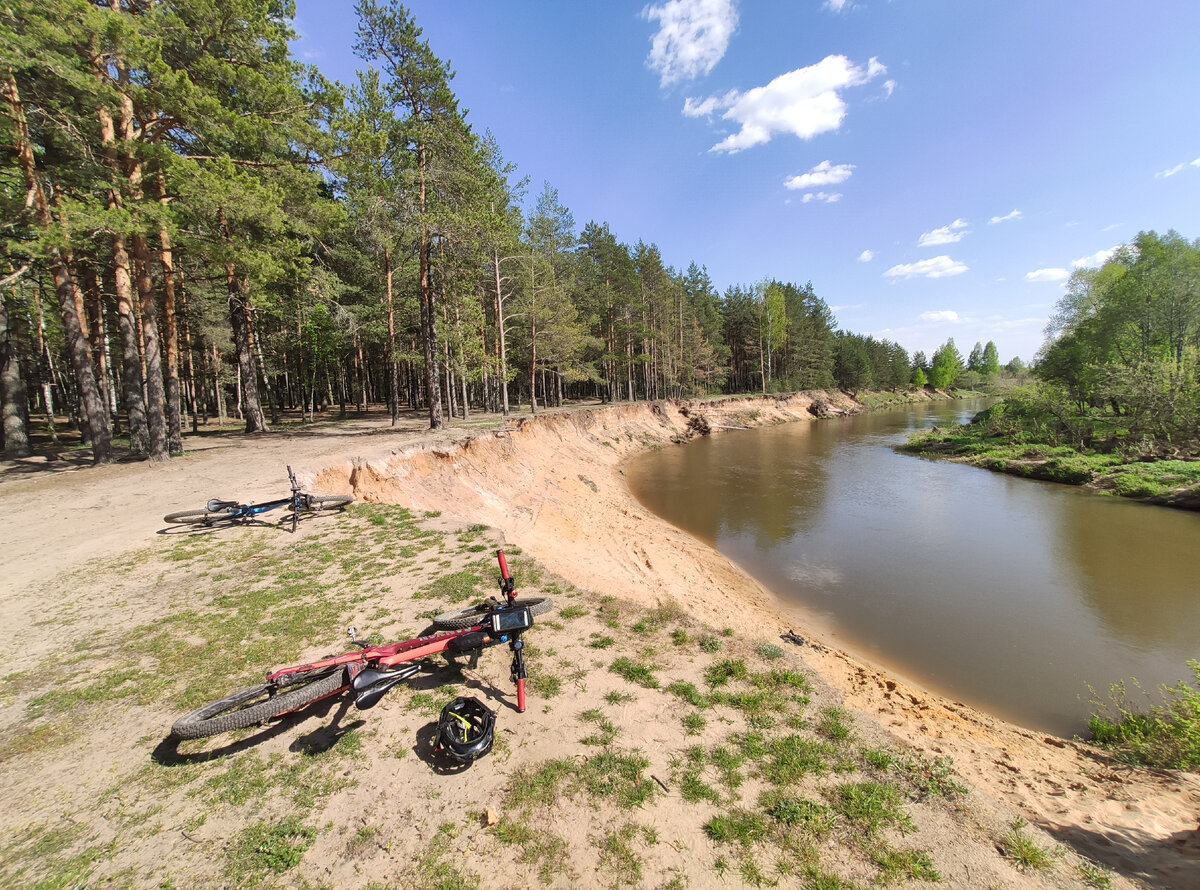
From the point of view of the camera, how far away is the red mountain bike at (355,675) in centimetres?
388

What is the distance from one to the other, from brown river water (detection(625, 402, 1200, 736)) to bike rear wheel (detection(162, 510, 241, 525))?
530 inches

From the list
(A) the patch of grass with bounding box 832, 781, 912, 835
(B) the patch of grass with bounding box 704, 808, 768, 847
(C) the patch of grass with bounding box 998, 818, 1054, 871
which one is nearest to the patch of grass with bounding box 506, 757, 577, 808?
(B) the patch of grass with bounding box 704, 808, 768, 847

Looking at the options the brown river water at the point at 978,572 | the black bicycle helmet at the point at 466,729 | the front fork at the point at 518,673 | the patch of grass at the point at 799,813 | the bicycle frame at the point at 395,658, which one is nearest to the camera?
the patch of grass at the point at 799,813

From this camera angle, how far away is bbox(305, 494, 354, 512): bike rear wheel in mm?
9797

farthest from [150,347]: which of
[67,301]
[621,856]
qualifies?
[621,856]

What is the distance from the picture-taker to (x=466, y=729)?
164 inches

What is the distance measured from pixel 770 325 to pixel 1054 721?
60.0m

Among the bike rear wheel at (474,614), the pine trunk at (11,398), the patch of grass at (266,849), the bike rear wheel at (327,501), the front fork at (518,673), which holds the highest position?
the pine trunk at (11,398)

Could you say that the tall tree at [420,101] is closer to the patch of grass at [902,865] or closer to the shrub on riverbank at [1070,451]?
the patch of grass at [902,865]

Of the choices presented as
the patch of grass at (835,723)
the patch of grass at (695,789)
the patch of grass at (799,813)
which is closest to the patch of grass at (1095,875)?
the patch of grass at (835,723)

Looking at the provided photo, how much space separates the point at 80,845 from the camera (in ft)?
9.96

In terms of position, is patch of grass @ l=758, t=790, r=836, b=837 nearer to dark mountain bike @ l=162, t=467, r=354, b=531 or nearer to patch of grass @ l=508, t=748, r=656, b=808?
patch of grass @ l=508, t=748, r=656, b=808

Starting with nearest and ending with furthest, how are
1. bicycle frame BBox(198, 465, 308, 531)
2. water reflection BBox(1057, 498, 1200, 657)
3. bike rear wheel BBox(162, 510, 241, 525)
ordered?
bike rear wheel BBox(162, 510, 241, 525) < bicycle frame BBox(198, 465, 308, 531) < water reflection BBox(1057, 498, 1200, 657)

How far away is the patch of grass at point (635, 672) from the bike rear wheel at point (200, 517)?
28.6ft
